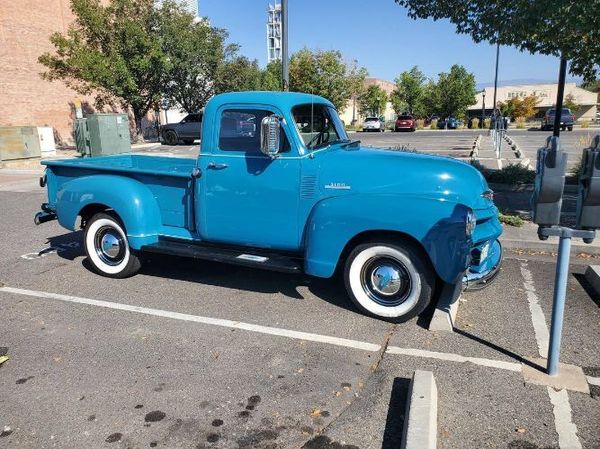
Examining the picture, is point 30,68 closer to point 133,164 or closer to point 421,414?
point 133,164

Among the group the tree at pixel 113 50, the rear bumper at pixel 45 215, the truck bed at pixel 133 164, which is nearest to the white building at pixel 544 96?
the tree at pixel 113 50

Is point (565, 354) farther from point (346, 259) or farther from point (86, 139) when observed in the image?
point (86, 139)

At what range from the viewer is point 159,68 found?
79.6ft

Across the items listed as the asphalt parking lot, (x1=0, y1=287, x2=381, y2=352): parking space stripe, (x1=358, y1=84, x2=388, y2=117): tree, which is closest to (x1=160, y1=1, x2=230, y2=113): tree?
(x1=0, y1=287, x2=381, y2=352): parking space stripe

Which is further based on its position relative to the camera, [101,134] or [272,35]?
[272,35]

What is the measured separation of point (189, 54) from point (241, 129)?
77.6 ft

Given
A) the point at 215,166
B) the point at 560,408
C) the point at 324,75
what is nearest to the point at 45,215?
the point at 215,166

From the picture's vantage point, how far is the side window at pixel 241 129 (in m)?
4.77

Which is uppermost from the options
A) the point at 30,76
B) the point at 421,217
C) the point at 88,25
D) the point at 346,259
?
the point at 88,25

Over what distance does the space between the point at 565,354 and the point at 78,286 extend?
15.9ft

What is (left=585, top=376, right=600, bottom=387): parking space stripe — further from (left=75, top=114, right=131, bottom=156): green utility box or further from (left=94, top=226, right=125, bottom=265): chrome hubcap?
(left=75, top=114, right=131, bottom=156): green utility box

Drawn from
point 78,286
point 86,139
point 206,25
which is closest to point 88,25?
point 206,25

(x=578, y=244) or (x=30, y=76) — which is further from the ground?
(x=30, y=76)

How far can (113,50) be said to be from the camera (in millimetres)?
23266
